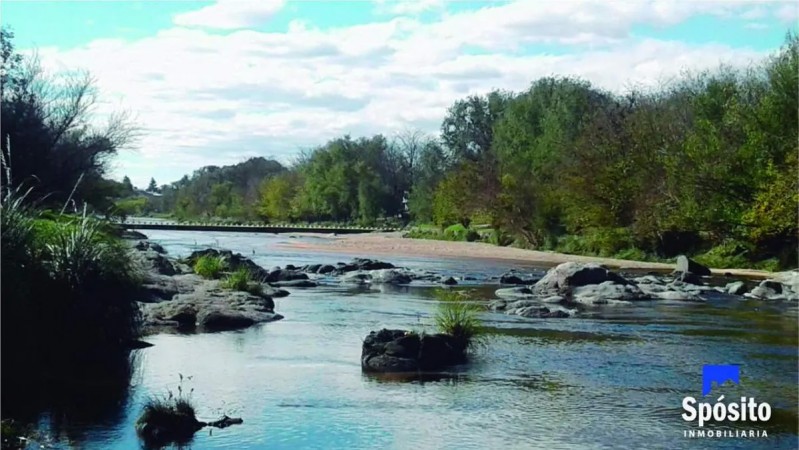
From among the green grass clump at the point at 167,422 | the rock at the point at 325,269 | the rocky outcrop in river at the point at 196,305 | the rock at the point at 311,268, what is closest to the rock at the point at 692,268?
the rock at the point at 325,269

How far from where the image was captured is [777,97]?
46.4 metres

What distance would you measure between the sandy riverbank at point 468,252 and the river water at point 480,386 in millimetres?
25175

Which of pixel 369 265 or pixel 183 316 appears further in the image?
pixel 369 265

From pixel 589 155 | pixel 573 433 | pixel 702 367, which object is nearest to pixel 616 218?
pixel 589 155

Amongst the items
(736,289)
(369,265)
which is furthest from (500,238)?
(736,289)

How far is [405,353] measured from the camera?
19688mm

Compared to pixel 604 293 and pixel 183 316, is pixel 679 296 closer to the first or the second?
pixel 604 293

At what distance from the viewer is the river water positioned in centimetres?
1427

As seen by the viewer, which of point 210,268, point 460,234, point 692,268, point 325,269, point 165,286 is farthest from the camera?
point 460,234

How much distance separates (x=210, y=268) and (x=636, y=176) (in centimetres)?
3314

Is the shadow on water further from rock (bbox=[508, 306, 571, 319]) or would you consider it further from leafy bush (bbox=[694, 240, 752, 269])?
leafy bush (bbox=[694, 240, 752, 269])

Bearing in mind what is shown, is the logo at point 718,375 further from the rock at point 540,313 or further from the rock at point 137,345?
the rock at point 137,345

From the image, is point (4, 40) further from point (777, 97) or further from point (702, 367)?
point (777, 97)

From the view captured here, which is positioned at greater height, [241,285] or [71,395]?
[241,285]
